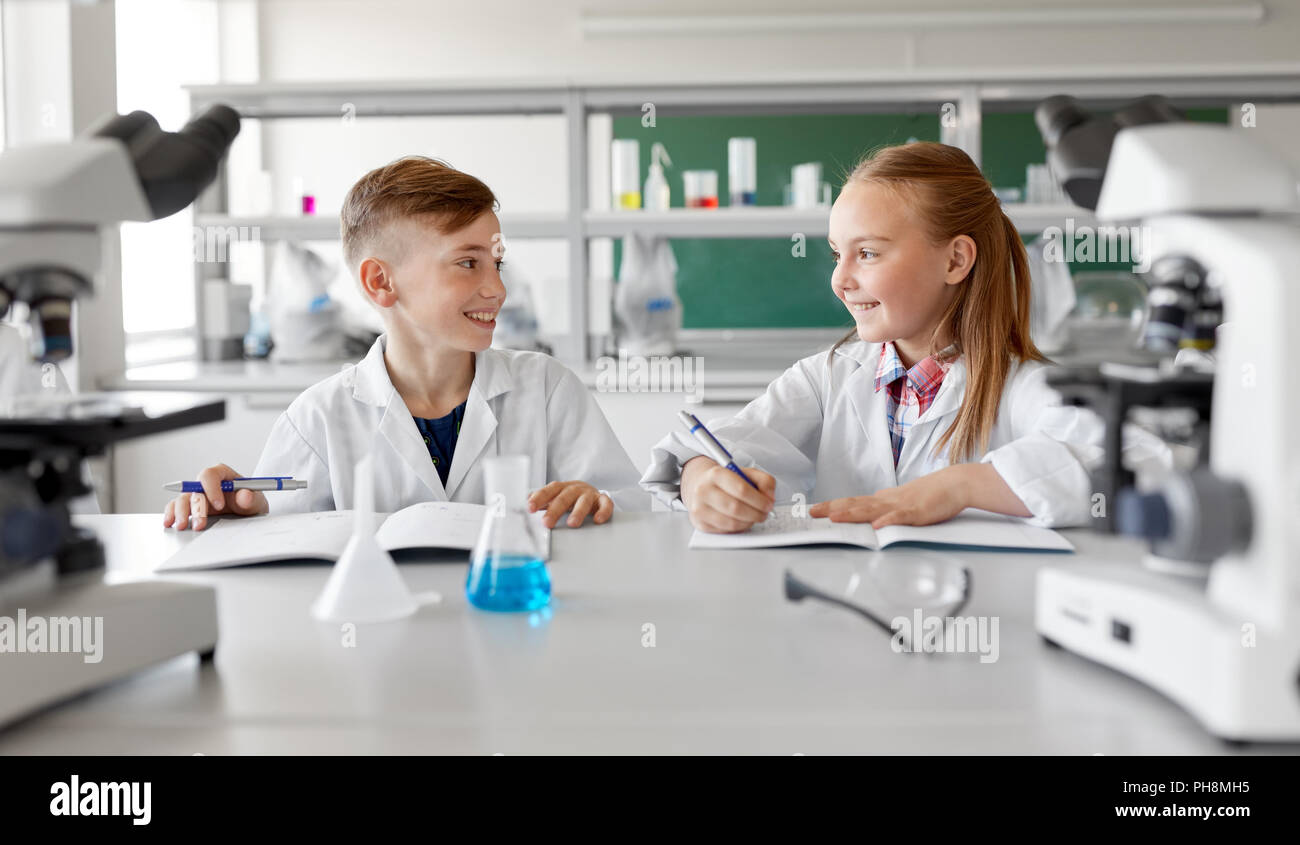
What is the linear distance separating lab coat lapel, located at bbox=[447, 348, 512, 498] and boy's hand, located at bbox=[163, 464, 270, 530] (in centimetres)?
34

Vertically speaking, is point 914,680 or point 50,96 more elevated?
point 50,96

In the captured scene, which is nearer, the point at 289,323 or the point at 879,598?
the point at 879,598

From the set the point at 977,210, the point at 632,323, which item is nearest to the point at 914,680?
the point at 977,210

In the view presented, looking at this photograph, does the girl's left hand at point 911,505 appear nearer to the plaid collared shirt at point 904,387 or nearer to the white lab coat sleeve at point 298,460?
the plaid collared shirt at point 904,387

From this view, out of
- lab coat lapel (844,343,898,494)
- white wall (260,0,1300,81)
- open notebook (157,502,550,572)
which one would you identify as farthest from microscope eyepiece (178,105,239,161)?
white wall (260,0,1300,81)

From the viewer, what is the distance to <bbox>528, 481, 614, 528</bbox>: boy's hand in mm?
1286

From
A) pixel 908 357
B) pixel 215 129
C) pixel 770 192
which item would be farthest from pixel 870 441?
pixel 770 192

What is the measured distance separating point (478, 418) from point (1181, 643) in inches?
45.1

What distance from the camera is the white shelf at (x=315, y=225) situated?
10.1 ft

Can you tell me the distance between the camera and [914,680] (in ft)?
2.50
